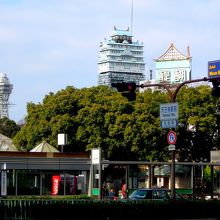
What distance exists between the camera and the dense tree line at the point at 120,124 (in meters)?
67.7

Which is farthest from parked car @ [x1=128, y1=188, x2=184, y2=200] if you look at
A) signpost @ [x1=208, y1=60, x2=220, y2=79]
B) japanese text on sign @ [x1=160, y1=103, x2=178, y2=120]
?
signpost @ [x1=208, y1=60, x2=220, y2=79]

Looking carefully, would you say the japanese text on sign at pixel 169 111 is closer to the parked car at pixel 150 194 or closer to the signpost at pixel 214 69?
the signpost at pixel 214 69

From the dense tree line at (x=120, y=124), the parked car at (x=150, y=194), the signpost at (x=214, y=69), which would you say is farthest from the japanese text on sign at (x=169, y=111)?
the dense tree line at (x=120, y=124)

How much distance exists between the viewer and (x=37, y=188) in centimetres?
4662

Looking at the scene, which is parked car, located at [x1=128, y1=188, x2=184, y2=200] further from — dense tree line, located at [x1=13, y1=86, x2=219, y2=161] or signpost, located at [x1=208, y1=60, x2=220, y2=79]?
dense tree line, located at [x1=13, y1=86, x2=219, y2=161]

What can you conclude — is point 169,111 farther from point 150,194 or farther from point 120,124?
point 120,124

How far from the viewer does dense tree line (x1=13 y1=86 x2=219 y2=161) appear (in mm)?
67688

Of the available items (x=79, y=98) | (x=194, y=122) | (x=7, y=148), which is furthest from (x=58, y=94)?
(x=194, y=122)

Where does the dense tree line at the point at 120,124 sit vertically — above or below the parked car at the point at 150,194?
above

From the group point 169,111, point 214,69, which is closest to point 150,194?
point 169,111

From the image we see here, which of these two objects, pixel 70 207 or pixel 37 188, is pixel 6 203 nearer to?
pixel 70 207

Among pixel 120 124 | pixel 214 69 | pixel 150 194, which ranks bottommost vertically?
pixel 150 194

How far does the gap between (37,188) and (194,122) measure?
27.0m

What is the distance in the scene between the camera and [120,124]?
6875 centimetres
